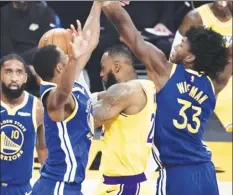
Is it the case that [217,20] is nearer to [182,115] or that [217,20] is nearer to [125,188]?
[182,115]

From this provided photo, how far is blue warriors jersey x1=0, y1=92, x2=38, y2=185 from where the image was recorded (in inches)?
227

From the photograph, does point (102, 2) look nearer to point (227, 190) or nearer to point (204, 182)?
point (204, 182)

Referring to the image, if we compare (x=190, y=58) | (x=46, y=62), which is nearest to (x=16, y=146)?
(x=46, y=62)

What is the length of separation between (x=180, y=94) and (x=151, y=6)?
4.41m

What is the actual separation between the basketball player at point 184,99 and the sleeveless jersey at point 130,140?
0.07 m

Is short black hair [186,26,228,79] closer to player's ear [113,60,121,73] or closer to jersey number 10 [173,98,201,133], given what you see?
jersey number 10 [173,98,201,133]

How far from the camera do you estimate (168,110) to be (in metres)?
4.62

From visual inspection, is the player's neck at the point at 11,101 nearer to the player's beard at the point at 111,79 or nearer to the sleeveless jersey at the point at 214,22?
the player's beard at the point at 111,79

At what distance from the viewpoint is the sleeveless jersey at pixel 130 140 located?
15.1 ft

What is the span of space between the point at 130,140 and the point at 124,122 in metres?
0.12

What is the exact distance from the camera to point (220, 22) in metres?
7.49

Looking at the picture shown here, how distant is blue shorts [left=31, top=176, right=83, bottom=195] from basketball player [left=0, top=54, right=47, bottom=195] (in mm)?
1369

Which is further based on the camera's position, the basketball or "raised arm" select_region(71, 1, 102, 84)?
the basketball

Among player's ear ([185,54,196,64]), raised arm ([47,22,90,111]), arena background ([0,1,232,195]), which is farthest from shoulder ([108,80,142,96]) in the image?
arena background ([0,1,232,195])
